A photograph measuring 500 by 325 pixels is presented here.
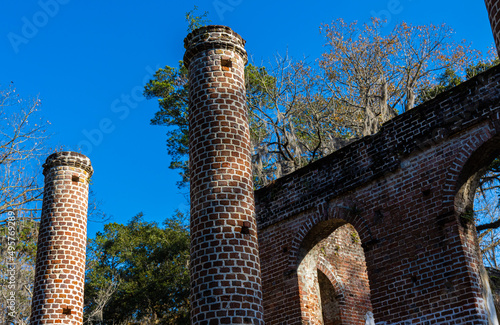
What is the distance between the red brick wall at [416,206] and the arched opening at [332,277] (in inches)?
5.1

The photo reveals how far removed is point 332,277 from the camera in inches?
486

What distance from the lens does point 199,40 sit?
780cm

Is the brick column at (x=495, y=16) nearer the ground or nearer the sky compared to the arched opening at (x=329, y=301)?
nearer the sky

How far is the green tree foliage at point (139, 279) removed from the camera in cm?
2095

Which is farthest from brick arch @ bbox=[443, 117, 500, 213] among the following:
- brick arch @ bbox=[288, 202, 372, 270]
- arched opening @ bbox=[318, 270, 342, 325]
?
arched opening @ bbox=[318, 270, 342, 325]

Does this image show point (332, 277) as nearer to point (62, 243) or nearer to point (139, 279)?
point (62, 243)

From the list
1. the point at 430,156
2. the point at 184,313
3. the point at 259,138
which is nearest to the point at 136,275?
the point at 184,313

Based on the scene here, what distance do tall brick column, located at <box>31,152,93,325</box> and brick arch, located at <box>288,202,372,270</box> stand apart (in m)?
4.43

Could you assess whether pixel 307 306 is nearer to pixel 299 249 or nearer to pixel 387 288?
pixel 299 249

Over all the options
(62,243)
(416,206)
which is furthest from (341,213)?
(62,243)

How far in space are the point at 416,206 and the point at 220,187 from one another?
4144 mm

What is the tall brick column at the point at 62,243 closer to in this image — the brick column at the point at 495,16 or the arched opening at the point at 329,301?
the arched opening at the point at 329,301

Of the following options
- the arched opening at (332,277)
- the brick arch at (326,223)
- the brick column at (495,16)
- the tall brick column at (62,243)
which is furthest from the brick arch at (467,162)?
the tall brick column at (62,243)

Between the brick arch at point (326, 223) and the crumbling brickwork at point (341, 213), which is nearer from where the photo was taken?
the crumbling brickwork at point (341, 213)
